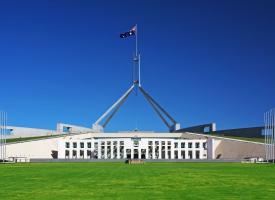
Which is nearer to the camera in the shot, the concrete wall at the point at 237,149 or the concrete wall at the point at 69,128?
the concrete wall at the point at 237,149

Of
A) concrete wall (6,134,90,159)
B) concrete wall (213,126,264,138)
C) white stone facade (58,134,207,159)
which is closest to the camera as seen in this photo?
concrete wall (6,134,90,159)

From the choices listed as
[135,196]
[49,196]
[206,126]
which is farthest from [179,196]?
[206,126]

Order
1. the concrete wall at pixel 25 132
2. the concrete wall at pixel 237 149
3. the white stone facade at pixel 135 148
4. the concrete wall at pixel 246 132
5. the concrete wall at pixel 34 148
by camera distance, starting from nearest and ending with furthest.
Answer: the concrete wall at pixel 237 149
the concrete wall at pixel 34 148
the white stone facade at pixel 135 148
the concrete wall at pixel 246 132
the concrete wall at pixel 25 132

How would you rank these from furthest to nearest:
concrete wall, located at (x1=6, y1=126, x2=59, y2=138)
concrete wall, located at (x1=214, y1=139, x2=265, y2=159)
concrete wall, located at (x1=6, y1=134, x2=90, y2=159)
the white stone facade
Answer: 1. concrete wall, located at (x1=6, y1=126, x2=59, y2=138)
2. the white stone facade
3. concrete wall, located at (x1=6, y1=134, x2=90, y2=159)
4. concrete wall, located at (x1=214, y1=139, x2=265, y2=159)

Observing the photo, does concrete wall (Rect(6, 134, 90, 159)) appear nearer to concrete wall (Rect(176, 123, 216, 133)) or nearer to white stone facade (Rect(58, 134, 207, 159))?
white stone facade (Rect(58, 134, 207, 159))

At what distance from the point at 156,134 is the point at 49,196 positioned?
66486 mm

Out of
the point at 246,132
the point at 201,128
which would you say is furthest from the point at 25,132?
the point at 246,132

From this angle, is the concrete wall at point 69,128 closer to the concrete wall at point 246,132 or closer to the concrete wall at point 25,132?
the concrete wall at point 25,132

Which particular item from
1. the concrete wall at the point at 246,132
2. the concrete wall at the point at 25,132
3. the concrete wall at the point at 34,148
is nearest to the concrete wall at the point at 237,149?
the concrete wall at the point at 246,132

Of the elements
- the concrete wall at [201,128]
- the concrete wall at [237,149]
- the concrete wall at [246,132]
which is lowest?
the concrete wall at [237,149]

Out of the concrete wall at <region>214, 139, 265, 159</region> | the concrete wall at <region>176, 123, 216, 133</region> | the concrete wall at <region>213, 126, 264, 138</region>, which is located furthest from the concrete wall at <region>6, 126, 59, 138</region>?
the concrete wall at <region>214, 139, 265, 159</region>

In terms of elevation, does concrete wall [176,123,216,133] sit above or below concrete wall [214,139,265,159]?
above

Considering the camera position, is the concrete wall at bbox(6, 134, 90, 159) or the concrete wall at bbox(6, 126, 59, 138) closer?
the concrete wall at bbox(6, 134, 90, 159)

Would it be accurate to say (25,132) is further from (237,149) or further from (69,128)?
(237,149)
